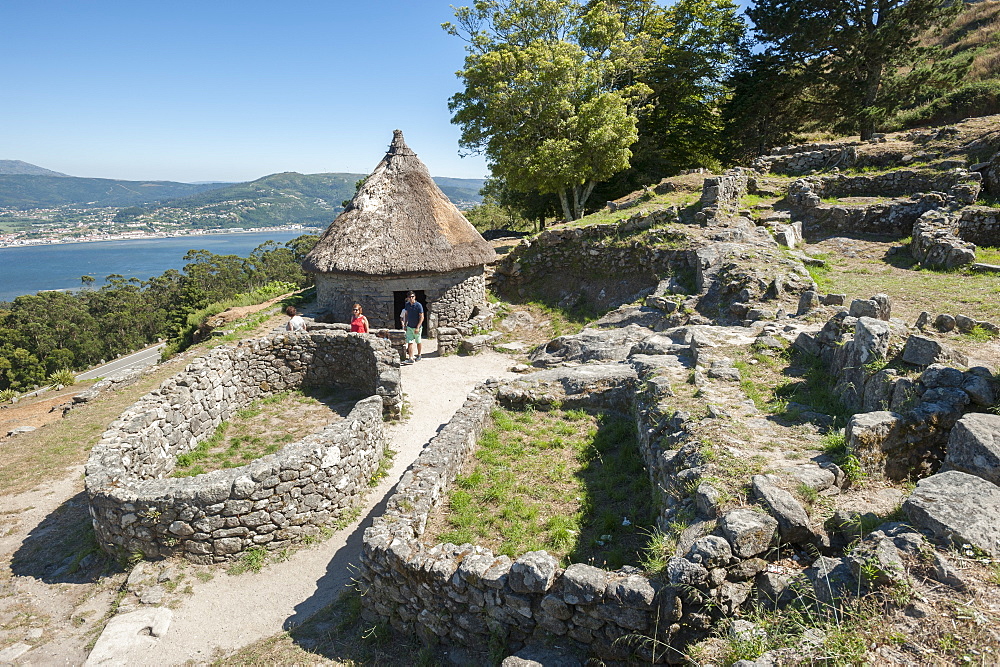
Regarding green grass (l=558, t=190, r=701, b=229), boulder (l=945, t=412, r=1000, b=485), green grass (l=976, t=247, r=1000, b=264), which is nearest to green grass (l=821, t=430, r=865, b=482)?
boulder (l=945, t=412, r=1000, b=485)

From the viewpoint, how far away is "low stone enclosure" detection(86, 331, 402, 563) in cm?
660

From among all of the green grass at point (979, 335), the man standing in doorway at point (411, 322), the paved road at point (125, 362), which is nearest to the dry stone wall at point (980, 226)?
the green grass at point (979, 335)

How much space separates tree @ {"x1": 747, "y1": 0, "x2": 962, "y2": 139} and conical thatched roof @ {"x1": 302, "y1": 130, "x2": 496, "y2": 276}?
21602 millimetres

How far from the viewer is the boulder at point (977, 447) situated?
12.1 feet

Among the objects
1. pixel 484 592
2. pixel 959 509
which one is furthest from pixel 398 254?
pixel 959 509

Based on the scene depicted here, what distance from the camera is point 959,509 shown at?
333 cm

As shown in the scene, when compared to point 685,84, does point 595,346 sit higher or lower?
lower

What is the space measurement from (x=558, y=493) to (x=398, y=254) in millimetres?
10921

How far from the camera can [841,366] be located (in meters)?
6.79

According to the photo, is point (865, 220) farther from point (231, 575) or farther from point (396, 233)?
point (231, 575)

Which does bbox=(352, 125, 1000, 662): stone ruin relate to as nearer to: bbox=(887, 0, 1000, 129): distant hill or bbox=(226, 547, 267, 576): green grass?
bbox=(226, 547, 267, 576): green grass

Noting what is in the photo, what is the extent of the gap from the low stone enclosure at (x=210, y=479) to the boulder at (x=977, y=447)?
7.37m

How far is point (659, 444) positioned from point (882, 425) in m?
2.33

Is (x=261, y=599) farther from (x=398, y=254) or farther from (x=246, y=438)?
(x=398, y=254)
